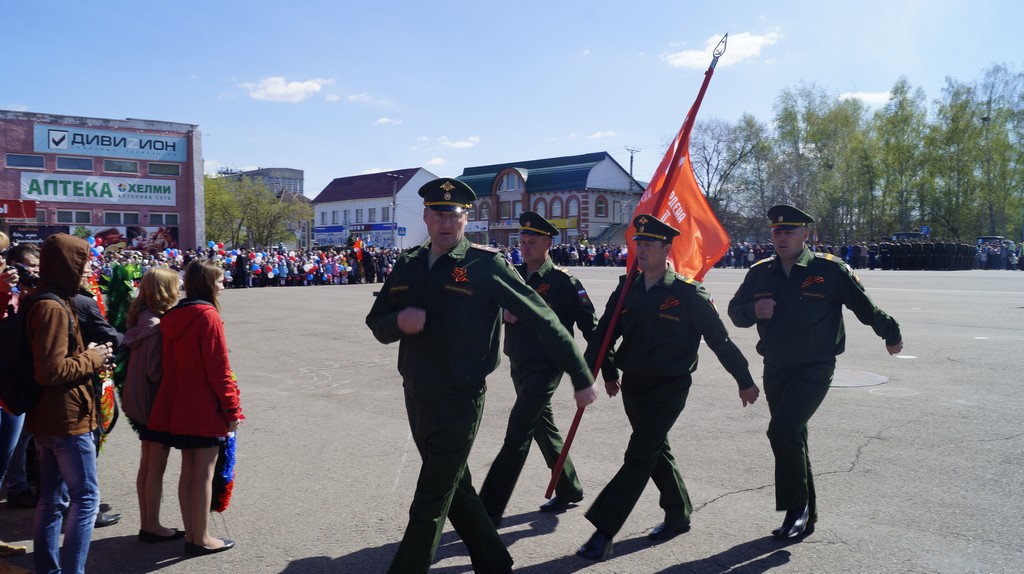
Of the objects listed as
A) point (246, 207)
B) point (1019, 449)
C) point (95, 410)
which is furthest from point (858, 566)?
point (246, 207)

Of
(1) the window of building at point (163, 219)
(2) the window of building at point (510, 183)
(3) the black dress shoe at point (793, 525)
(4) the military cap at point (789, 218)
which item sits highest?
(2) the window of building at point (510, 183)

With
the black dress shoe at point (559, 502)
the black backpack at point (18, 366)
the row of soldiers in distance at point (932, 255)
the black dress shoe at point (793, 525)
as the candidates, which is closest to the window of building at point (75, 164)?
the row of soldiers in distance at point (932, 255)

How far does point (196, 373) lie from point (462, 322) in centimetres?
164

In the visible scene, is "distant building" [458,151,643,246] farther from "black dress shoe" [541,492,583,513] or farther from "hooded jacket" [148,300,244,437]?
"hooded jacket" [148,300,244,437]

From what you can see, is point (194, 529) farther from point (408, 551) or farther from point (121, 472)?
point (121, 472)

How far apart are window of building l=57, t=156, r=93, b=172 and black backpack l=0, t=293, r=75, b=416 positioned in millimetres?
43614

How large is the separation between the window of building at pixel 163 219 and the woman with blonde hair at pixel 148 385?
43.0m

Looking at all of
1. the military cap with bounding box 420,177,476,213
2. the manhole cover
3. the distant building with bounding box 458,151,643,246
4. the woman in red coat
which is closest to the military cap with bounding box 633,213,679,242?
the military cap with bounding box 420,177,476,213

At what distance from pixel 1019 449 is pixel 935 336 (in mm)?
7267

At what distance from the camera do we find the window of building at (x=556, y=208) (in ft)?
237

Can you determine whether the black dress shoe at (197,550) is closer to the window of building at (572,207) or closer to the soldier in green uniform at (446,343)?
the soldier in green uniform at (446,343)

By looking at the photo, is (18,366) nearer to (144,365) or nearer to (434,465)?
(144,365)

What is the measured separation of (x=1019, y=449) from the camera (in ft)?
19.2

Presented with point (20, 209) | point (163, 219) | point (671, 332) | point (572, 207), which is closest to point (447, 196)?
point (671, 332)
